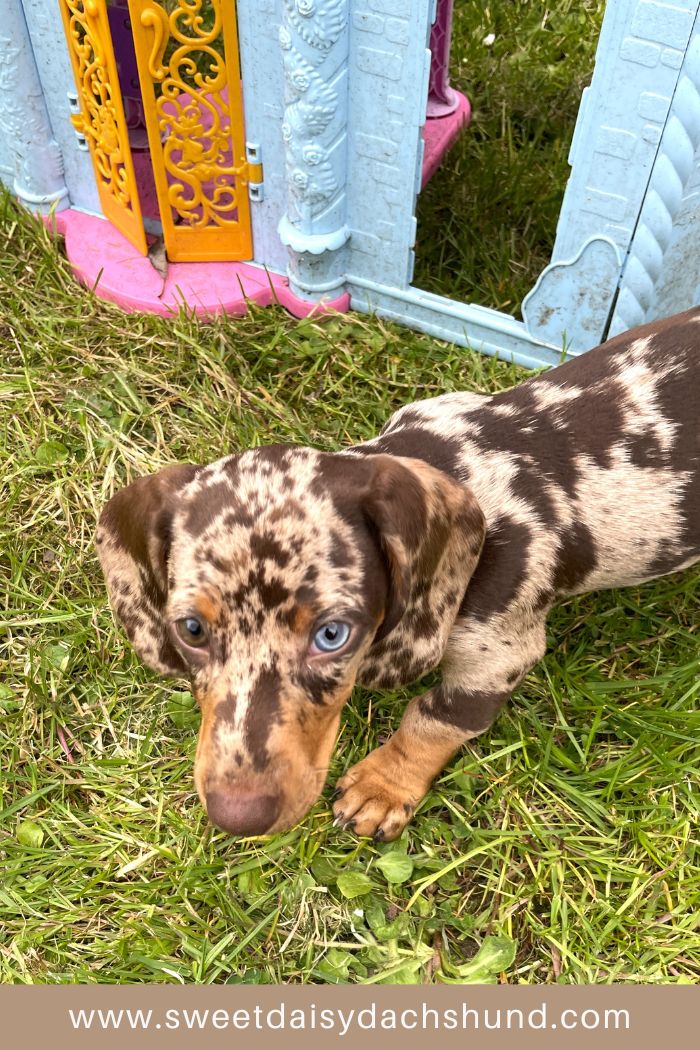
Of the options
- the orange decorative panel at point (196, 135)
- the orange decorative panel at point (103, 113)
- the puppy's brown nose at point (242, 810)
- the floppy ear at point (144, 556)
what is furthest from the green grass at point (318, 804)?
the puppy's brown nose at point (242, 810)

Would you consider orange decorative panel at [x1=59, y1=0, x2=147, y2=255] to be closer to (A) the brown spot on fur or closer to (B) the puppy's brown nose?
(A) the brown spot on fur

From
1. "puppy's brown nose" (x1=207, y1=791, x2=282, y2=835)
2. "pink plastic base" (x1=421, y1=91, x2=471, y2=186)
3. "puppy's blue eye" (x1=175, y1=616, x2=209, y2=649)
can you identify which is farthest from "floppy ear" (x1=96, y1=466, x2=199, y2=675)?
"pink plastic base" (x1=421, y1=91, x2=471, y2=186)

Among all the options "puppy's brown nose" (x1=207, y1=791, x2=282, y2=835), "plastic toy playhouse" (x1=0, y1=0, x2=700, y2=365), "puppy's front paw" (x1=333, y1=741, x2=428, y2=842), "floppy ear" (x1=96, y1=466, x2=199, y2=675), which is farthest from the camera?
"plastic toy playhouse" (x1=0, y1=0, x2=700, y2=365)

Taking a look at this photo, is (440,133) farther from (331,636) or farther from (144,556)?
(331,636)

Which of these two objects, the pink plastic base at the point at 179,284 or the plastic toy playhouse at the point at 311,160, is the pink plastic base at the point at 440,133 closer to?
the plastic toy playhouse at the point at 311,160

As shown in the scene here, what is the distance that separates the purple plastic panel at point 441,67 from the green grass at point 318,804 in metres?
1.52

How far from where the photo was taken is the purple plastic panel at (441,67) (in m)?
4.62

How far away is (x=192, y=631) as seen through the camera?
80.0 inches

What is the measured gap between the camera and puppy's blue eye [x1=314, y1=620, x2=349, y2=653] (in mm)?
1995

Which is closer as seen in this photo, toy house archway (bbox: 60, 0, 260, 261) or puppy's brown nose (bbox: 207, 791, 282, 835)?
puppy's brown nose (bbox: 207, 791, 282, 835)

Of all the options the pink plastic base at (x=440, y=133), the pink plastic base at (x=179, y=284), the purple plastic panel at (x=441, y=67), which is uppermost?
the purple plastic panel at (x=441, y=67)

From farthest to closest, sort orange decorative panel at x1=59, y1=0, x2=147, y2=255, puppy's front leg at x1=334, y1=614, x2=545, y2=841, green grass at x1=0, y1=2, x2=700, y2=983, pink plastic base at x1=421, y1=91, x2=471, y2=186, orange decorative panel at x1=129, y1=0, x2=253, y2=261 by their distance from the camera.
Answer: pink plastic base at x1=421, y1=91, x2=471, y2=186, orange decorative panel at x1=59, y1=0, x2=147, y2=255, orange decorative panel at x1=129, y1=0, x2=253, y2=261, green grass at x1=0, y1=2, x2=700, y2=983, puppy's front leg at x1=334, y1=614, x2=545, y2=841

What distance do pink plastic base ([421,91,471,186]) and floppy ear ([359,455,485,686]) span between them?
9.39ft

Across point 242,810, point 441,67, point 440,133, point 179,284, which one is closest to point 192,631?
point 242,810
